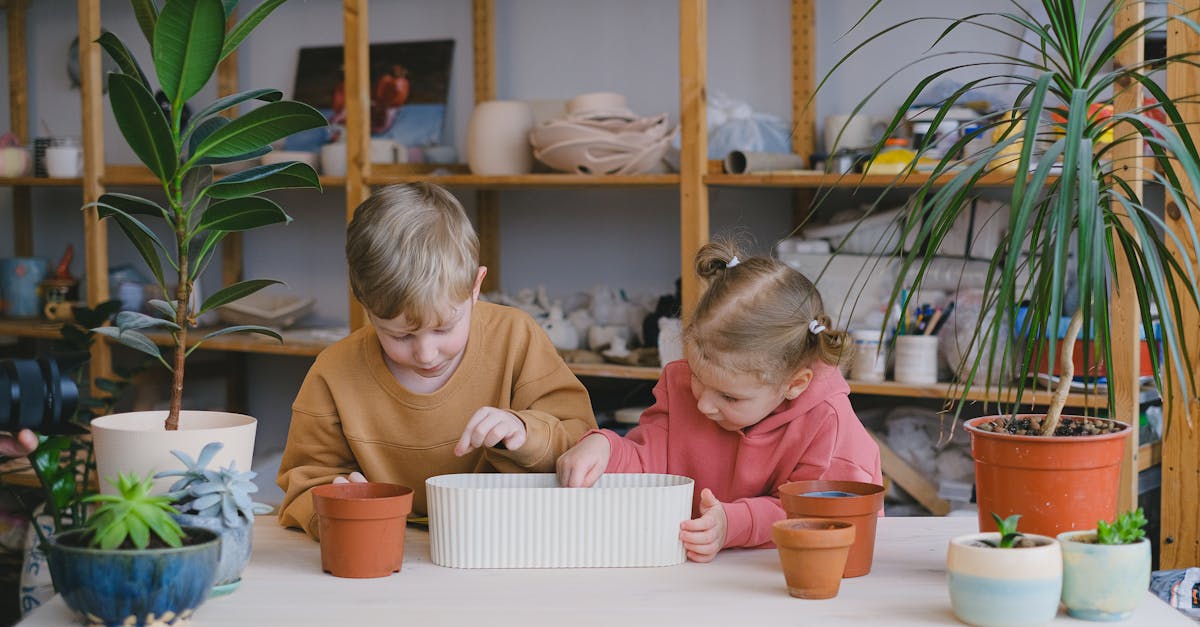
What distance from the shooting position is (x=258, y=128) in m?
1.15

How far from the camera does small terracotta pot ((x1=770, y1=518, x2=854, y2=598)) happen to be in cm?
101

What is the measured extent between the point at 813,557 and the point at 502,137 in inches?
79.2

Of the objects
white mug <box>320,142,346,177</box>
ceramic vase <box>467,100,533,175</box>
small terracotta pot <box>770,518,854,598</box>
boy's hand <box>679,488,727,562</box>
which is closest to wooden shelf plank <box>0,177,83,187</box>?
white mug <box>320,142,346,177</box>

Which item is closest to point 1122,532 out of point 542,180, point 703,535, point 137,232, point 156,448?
point 703,535

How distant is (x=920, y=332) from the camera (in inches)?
98.7

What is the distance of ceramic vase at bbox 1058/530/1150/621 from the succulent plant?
72cm

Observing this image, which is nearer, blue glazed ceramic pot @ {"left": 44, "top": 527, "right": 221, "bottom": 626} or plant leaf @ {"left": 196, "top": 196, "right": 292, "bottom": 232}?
blue glazed ceramic pot @ {"left": 44, "top": 527, "right": 221, "bottom": 626}

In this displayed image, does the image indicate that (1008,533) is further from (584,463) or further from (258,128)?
(258,128)

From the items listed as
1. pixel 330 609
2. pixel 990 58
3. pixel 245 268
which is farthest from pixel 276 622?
pixel 245 268

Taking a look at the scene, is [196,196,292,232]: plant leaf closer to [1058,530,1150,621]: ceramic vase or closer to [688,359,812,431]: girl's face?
[688,359,812,431]: girl's face

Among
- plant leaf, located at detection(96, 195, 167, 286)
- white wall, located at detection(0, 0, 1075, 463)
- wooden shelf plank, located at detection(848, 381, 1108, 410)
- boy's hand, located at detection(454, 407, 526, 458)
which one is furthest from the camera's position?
white wall, located at detection(0, 0, 1075, 463)

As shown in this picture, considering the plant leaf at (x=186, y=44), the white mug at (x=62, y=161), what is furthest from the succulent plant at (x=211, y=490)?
the white mug at (x=62, y=161)

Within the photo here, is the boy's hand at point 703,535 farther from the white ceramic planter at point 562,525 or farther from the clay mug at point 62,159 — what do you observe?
the clay mug at point 62,159

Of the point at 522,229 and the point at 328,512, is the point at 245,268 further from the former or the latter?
the point at 328,512
